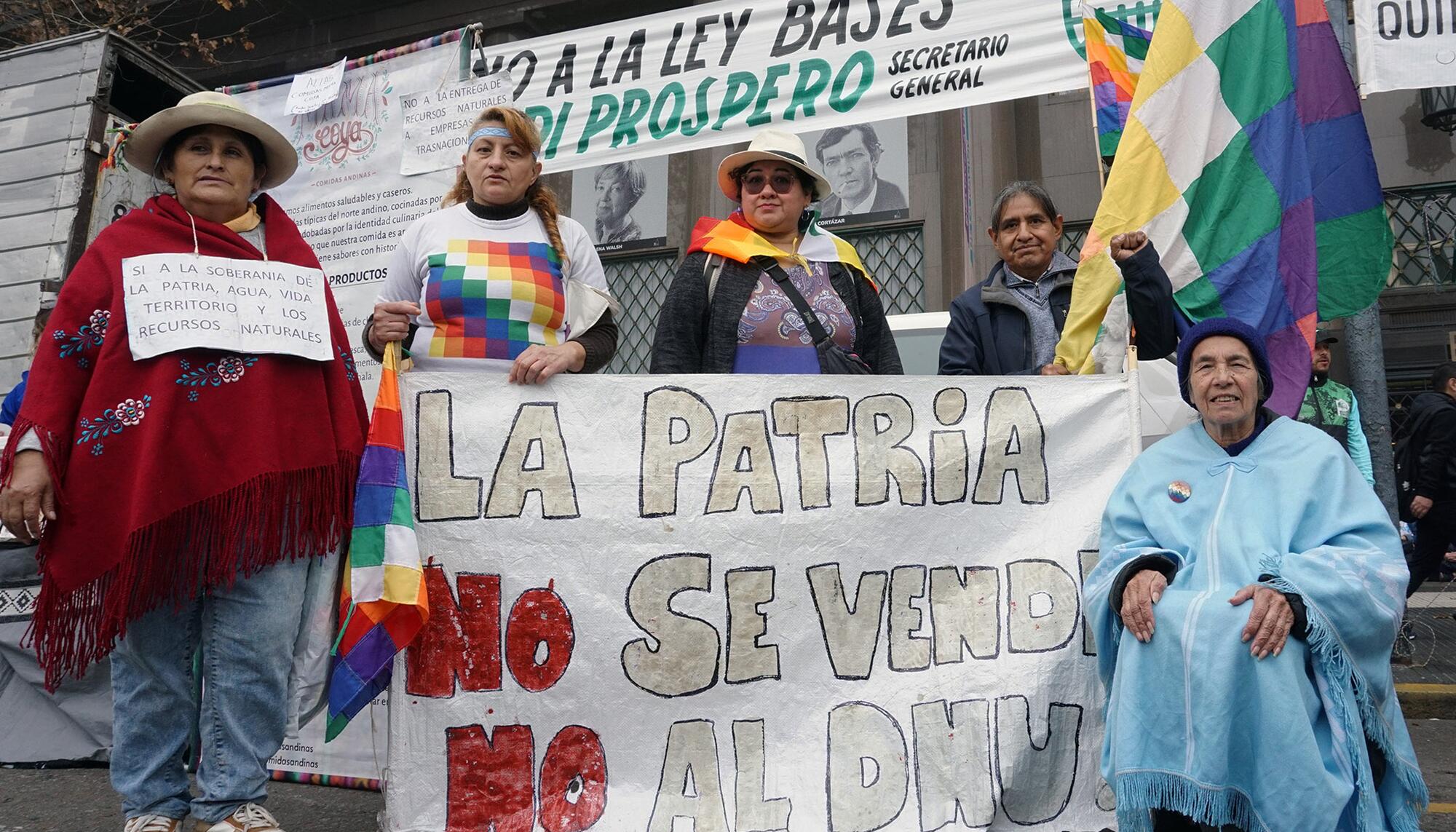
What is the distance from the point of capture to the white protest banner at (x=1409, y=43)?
5.01 m

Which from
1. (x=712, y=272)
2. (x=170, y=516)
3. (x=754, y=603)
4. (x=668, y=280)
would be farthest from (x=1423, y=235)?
(x=170, y=516)

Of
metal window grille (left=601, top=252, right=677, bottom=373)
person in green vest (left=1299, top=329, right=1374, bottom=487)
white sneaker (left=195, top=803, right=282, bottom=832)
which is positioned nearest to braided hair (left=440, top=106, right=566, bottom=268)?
white sneaker (left=195, top=803, right=282, bottom=832)

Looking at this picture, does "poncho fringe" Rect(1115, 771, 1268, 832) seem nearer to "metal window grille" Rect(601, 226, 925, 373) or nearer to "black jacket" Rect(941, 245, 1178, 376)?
"black jacket" Rect(941, 245, 1178, 376)

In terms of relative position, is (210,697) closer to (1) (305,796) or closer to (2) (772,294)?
(1) (305,796)

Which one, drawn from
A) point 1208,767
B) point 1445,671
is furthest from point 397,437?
point 1445,671

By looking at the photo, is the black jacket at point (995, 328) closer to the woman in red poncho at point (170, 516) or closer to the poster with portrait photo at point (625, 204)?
the woman in red poncho at point (170, 516)

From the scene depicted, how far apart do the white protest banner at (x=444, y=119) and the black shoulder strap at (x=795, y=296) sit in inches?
81.8

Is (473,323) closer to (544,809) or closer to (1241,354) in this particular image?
(544,809)

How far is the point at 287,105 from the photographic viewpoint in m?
5.66

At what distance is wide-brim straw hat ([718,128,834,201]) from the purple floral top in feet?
1.40

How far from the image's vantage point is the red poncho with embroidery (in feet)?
9.03

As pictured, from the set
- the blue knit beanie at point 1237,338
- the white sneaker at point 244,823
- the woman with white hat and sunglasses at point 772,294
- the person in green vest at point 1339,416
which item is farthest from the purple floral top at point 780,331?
the person in green vest at point 1339,416

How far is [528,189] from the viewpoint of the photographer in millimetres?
3670

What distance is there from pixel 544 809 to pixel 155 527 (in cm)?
131
